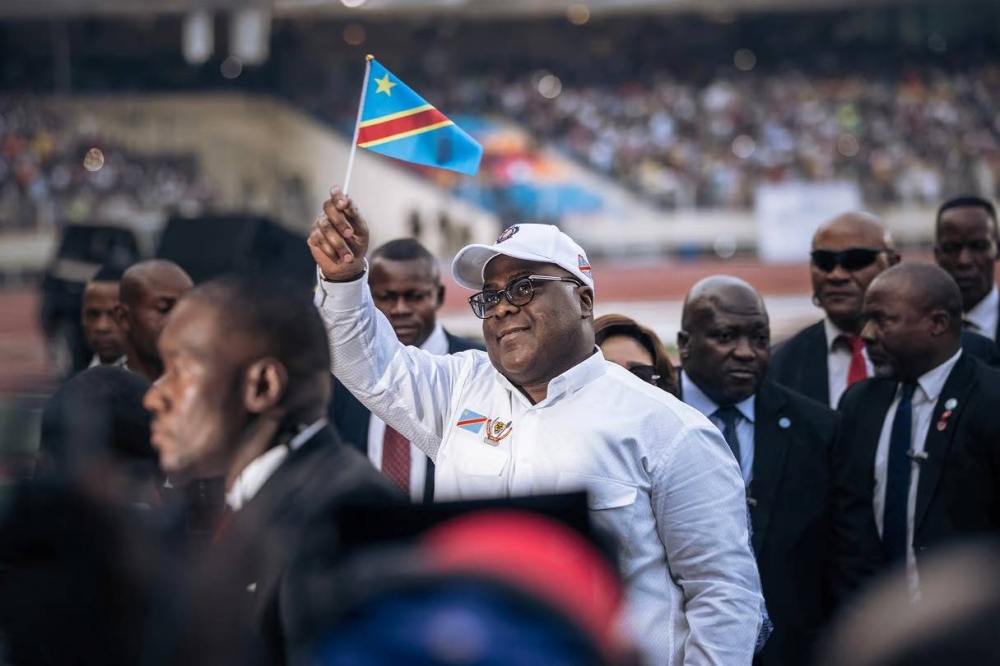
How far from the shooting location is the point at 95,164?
31891 mm

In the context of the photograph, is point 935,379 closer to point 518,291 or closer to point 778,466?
point 778,466

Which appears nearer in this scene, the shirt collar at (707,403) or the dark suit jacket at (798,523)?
the dark suit jacket at (798,523)

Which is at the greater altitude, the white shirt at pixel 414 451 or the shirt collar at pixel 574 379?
the shirt collar at pixel 574 379

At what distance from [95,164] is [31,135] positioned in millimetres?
2169

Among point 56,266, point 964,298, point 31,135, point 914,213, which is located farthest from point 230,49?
point 964,298

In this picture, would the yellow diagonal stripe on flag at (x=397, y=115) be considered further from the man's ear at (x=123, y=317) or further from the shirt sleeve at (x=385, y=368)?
the man's ear at (x=123, y=317)

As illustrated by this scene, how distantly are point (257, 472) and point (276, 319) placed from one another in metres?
0.27

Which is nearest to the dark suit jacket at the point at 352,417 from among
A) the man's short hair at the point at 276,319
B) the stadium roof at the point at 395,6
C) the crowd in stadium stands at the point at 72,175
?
the man's short hair at the point at 276,319

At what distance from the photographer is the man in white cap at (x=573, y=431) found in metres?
3.04

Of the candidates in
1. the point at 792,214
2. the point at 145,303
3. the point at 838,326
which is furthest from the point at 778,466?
the point at 792,214

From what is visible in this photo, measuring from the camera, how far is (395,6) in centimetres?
3781

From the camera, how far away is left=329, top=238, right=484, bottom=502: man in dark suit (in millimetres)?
5152

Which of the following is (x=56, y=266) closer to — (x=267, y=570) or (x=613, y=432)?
(x=613, y=432)

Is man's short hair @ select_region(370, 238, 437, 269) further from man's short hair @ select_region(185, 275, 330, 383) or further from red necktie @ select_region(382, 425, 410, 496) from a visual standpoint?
man's short hair @ select_region(185, 275, 330, 383)
